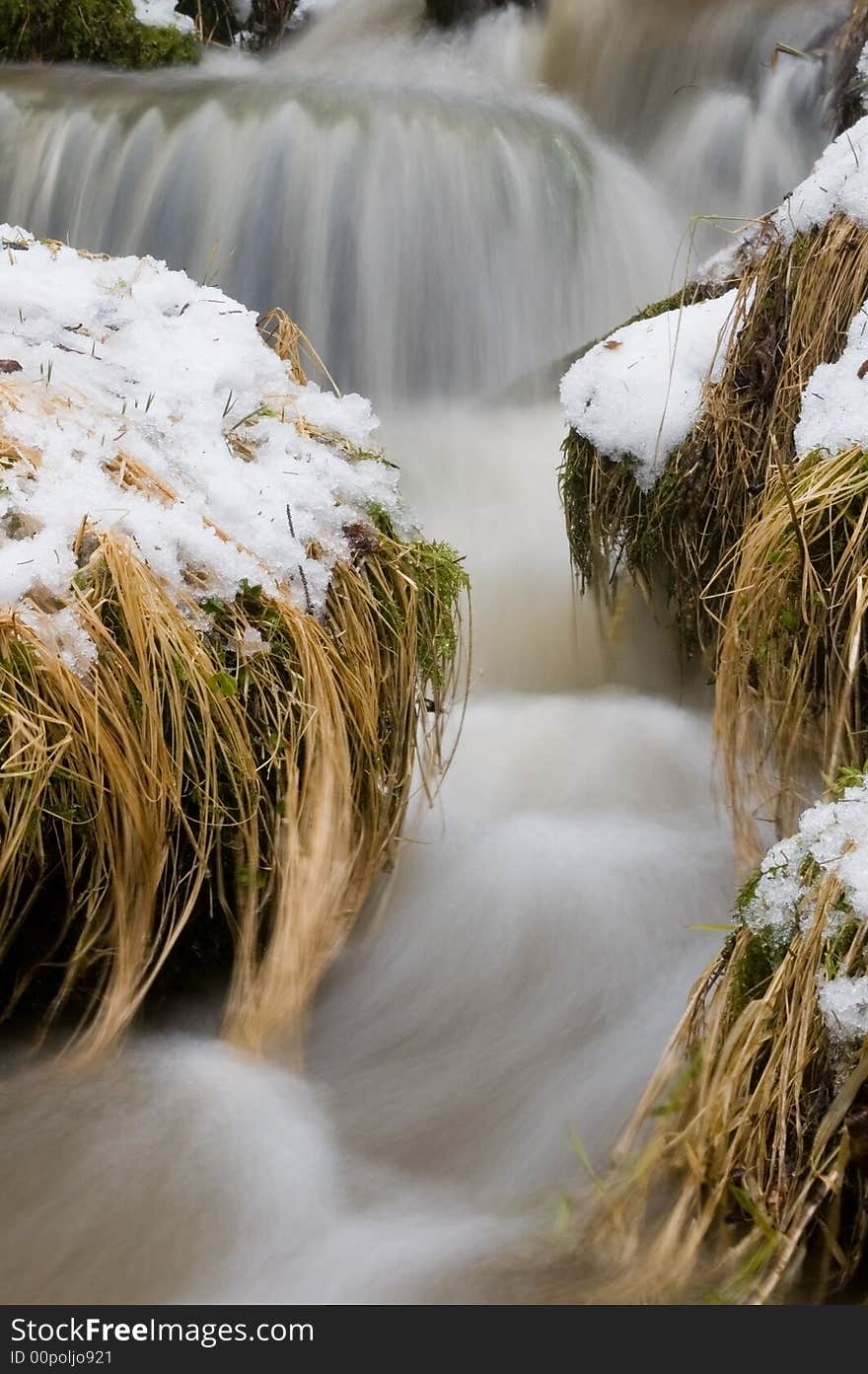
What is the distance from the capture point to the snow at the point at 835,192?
2584mm

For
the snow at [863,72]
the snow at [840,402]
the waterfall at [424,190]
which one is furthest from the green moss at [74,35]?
the snow at [840,402]

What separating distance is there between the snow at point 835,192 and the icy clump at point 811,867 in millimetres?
1455

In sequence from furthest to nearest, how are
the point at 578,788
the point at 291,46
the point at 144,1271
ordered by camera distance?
the point at 291,46 < the point at 578,788 < the point at 144,1271

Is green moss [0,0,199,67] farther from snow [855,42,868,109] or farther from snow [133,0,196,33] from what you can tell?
snow [855,42,868,109]

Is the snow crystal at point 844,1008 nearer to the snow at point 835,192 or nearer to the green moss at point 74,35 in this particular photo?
the snow at point 835,192

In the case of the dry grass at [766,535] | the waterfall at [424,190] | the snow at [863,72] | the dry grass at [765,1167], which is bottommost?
the dry grass at [765,1167]

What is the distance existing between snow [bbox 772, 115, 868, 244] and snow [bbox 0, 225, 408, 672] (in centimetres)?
99

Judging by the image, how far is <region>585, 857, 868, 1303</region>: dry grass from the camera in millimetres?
1479

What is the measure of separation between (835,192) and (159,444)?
1.47m

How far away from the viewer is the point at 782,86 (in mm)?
5855

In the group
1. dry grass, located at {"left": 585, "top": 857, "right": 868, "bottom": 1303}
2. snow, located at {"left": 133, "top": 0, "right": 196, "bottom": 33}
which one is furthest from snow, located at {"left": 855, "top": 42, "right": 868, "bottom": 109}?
dry grass, located at {"left": 585, "top": 857, "right": 868, "bottom": 1303}

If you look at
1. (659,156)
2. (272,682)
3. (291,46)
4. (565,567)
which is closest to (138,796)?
(272,682)

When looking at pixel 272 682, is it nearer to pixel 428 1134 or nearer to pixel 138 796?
pixel 138 796

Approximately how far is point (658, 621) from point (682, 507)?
15.2 inches
